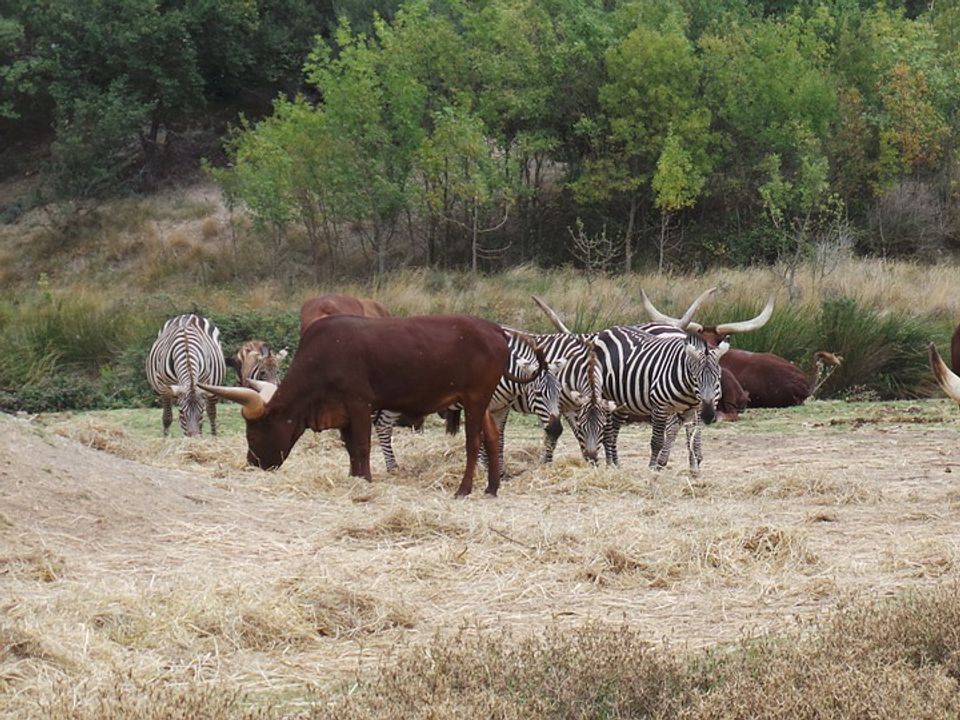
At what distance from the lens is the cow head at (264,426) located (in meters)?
12.6

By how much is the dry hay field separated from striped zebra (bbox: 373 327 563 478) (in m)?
0.44

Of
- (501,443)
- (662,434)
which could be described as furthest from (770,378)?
(501,443)

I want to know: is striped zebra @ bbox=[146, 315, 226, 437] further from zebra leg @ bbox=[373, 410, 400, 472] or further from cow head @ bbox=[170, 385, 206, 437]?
zebra leg @ bbox=[373, 410, 400, 472]

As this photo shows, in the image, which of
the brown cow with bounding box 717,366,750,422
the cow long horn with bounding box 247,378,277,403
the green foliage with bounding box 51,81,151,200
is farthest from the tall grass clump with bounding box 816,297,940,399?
the green foliage with bounding box 51,81,151,200

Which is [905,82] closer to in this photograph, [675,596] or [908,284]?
[908,284]

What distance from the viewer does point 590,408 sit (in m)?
14.0

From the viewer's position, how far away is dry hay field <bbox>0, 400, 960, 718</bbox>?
7059 mm

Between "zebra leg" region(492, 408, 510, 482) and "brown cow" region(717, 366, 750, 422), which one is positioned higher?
"zebra leg" region(492, 408, 510, 482)

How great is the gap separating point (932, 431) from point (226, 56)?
130 feet

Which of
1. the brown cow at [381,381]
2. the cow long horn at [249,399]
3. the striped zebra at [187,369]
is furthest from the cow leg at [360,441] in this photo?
the striped zebra at [187,369]

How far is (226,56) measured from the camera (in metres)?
52.2

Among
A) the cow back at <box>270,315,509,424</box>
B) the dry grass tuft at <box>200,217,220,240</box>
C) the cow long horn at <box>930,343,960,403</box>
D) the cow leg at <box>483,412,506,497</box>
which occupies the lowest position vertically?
the dry grass tuft at <box>200,217,220,240</box>

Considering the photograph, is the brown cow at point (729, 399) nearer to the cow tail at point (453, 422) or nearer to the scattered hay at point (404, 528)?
the cow tail at point (453, 422)

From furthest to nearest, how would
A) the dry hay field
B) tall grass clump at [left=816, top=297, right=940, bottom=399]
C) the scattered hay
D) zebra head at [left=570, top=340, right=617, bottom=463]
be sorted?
tall grass clump at [left=816, top=297, right=940, bottom=399] → zebra head at [left=570, top=340, right=617, bottom=463] → the scattered hay → the dry hay field
